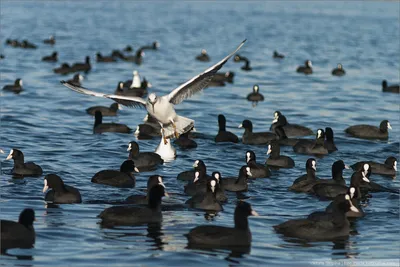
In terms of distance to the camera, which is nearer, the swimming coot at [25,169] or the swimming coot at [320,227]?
the swimming coot at [320,227]

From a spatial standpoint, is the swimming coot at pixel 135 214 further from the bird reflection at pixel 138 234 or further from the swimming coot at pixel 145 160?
the swimming coot at pixel 145 160

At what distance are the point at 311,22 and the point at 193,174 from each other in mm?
74585

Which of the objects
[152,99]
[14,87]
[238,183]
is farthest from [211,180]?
[14,87]

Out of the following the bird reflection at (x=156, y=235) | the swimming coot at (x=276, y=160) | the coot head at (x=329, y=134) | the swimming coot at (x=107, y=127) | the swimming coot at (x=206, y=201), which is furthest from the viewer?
the swimming coot at (x=107, y=127)

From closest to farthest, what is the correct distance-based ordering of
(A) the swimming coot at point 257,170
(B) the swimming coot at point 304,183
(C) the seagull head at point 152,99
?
(B) the swimming coot at point 304,183 → (A) the swimming coot at point 257,170 → (C) the seagull head at point 152,99

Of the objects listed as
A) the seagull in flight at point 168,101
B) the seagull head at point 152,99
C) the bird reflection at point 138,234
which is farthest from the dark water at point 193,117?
the seagull head at point 152,99

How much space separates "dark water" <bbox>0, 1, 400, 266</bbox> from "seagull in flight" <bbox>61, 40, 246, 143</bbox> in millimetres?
1055

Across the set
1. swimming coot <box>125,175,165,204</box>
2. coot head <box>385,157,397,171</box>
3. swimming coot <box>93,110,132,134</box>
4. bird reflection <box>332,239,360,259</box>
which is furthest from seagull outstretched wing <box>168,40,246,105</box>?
bird reflection <box>332,239,360,259</box>

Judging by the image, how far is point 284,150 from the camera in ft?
94.1

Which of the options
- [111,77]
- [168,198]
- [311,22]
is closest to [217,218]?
[168,198]

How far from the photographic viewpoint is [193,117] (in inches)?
1431

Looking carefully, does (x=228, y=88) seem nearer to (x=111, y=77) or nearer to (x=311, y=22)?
(x=111, y=77)

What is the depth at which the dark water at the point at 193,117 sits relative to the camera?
55.7 feet

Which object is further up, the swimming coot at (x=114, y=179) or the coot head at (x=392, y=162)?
the coot head at (x=392, y=162)
